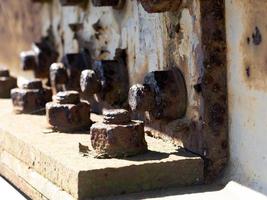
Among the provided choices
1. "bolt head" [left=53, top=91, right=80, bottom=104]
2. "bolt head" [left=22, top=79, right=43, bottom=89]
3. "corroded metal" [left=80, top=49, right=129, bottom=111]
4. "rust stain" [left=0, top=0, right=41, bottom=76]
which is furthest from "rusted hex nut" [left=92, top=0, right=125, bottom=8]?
"rust stain" [left=0, top=0, right=41, bottom=76]

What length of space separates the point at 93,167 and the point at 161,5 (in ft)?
2.21

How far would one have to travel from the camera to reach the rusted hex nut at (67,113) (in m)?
3.22

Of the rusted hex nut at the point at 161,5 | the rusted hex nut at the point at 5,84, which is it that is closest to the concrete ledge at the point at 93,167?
the rusted hex nut at the point at 161,5

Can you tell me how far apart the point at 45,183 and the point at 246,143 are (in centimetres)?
71

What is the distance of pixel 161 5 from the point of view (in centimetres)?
285

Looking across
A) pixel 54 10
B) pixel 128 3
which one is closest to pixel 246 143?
pixel 128 3

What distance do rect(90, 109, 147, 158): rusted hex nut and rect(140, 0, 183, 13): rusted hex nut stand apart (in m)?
0.40

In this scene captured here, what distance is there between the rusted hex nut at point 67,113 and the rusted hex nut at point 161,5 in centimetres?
57

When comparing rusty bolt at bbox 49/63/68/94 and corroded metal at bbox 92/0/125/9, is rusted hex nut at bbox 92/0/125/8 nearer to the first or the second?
corroded metal at bbox 92/0/125/9

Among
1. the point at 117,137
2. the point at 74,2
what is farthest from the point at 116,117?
the point at 74,2

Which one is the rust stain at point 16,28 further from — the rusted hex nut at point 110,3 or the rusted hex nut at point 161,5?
the rusted hex nut at point 161,5

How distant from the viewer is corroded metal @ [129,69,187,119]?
2.87 metres

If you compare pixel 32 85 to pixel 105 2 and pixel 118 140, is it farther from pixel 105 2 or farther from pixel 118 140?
pixel 118 140

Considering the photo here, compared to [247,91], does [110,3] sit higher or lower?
higher
